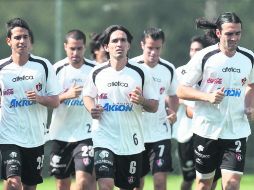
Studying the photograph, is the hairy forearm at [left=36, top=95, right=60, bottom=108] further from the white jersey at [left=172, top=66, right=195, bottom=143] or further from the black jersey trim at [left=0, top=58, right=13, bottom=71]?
the white jersey at [left=172, top=66, right=195, bottom=143]

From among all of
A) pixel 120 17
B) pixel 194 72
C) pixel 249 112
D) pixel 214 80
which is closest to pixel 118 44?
pixel 194 72

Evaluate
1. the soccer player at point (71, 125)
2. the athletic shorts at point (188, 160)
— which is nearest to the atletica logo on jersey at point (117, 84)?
the soccer player at point (71, 125)

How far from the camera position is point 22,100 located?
42.0 ft

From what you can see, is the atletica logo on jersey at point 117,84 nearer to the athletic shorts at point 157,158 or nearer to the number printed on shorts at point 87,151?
the number printed on shorts at point 87,151

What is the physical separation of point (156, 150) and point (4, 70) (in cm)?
274

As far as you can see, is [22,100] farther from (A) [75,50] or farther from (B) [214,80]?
(B) [214,80]

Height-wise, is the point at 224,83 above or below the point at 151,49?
below

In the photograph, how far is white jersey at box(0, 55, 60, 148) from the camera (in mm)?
12805

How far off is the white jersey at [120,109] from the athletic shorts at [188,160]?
169 inches

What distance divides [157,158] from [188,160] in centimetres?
236

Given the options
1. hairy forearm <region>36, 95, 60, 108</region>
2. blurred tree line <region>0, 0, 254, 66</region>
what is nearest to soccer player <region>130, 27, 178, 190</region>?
hairy forearm <region>36, 95, 60, 108</region>

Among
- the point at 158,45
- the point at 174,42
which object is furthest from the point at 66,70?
the point at 174,42

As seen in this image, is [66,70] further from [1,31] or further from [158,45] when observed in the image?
[1,31]

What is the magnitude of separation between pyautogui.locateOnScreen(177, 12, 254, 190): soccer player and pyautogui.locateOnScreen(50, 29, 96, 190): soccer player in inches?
85.0
